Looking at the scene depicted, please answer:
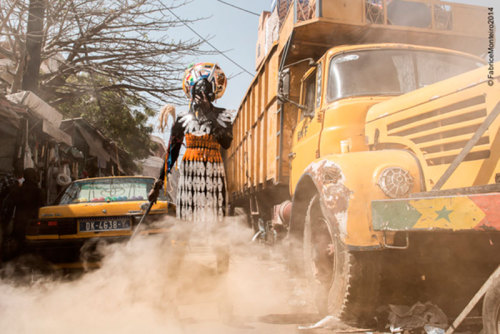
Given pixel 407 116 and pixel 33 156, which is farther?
pixel 33 156

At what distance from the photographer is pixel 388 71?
4246 millimetres

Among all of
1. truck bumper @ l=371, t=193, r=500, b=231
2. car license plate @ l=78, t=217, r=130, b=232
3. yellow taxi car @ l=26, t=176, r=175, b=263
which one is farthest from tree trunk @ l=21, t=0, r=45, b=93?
truck bumper @ l=371, t=193, r=500, b=231

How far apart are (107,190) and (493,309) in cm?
478

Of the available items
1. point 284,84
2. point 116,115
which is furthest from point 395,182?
point 116,115

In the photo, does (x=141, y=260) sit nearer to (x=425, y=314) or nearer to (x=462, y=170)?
(x=425, y=314)

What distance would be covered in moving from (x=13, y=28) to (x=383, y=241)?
8.41 meters

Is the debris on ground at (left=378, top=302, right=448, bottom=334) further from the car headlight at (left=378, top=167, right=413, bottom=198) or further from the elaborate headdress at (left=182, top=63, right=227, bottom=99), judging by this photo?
the elaborate headdress at (left=182, top=63, right=227, bottom=99)

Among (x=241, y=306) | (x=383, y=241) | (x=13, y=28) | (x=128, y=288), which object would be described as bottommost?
(x=241, y=306)

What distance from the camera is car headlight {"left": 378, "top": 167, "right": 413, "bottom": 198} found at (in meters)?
2.80

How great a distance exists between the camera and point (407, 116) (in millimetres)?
3201

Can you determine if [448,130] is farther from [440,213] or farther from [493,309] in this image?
[493,309]

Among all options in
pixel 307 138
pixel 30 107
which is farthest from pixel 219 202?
pixel 30 107

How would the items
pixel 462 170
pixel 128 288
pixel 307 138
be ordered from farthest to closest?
pixel 307 138
pixel 128 288
pixel 462 170

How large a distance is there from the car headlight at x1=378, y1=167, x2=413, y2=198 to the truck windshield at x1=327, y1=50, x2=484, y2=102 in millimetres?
1518
